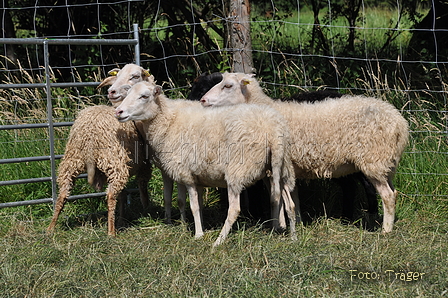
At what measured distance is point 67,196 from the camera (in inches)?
198

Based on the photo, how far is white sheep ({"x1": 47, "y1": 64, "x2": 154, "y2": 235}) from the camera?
490 cm

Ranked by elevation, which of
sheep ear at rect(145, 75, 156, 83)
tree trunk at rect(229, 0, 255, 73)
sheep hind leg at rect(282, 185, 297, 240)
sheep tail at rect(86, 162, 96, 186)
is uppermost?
tree trunk at rect(229, 0, 255, 73)

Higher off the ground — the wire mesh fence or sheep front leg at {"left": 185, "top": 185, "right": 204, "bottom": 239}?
the wire mesh fence

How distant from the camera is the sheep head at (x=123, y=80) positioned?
5270 millimetres

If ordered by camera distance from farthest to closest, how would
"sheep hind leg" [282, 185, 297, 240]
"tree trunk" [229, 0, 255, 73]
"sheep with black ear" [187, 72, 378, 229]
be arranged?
"tree trunk" [229, 0, 255, 73] → "sheep with black ear" [187, 72, 378, 229] → "sheep hind leg" [282, 185, 297, 240]

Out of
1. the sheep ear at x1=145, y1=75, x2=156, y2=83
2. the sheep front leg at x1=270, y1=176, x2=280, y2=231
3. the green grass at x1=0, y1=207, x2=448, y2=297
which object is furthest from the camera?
the sheep ear at x1=145, y1=75, x2=156, y2=83

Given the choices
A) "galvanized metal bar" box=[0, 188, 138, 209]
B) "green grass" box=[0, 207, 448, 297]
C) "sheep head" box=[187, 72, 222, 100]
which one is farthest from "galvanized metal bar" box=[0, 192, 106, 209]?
"sheep head" box=[187, 72, 222, 100]

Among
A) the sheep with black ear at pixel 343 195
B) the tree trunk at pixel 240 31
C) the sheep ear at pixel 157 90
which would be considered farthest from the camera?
the tree trunk at pixel 240 31

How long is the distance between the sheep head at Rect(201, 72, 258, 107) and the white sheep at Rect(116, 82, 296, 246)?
1.27ft

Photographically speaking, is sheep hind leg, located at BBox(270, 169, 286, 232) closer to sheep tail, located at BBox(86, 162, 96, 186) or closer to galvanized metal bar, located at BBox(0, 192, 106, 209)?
sheep tail, located at BBox(86, 162, 96, 186)

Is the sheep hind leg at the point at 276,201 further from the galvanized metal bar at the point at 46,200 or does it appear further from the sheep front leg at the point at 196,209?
the galvanized metal bar at the point at 46,200

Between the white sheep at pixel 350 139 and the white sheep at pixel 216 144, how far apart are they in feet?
1.33

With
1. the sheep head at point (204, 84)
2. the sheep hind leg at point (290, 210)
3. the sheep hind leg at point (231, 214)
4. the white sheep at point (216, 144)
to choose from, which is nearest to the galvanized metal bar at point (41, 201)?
the white sheep at point (216, 144)

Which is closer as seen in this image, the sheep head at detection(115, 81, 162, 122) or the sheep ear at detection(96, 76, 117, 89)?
the sheep head at detection(115, 81, 162, 122)
